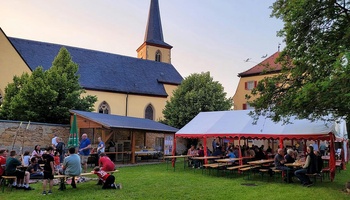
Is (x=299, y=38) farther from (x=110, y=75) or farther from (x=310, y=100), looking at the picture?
(x=110, y=75)

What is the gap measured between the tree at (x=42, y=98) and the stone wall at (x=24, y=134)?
2142 millimetres

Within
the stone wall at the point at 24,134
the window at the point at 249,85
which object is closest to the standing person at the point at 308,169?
the stone wall at the point at 24,134

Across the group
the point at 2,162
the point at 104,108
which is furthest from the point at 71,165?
the point at 104,108

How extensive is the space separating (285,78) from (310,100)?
204 centimetres

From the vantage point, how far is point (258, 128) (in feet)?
44.1

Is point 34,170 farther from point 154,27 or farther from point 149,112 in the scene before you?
point 154,27

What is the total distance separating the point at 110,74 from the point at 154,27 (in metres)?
17.3

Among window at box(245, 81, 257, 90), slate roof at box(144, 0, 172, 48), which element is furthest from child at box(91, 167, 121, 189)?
slate roof at box(144, 0, 172, 48)

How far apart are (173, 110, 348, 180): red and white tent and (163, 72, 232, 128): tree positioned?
1019 centimetres

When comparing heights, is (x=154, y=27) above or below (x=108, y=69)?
above

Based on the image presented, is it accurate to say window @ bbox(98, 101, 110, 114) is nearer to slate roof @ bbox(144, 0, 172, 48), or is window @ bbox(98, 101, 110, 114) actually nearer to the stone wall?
the stone wall

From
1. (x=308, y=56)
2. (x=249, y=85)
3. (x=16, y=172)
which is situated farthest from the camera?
(x=249, y=85)

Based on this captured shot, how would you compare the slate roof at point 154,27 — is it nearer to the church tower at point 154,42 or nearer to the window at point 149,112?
the church tower at point 154,42

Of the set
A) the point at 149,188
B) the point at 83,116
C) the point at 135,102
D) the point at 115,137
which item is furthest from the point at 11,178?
the point at 135,102
